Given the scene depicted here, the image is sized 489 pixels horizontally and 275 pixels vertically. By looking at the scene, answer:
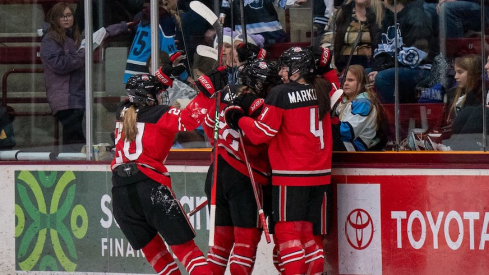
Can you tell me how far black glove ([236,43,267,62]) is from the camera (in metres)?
6.17

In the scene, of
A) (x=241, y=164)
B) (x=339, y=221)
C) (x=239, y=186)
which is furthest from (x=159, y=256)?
(x=339, y=221)

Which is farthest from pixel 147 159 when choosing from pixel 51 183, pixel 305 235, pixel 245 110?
pixel 51 183

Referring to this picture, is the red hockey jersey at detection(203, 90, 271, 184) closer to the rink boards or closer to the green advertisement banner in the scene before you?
the rink boards

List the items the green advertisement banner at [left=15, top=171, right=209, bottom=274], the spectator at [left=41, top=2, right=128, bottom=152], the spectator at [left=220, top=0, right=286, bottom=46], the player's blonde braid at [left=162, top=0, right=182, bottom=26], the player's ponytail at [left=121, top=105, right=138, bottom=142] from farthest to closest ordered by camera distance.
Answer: the spectator at [left=41, top=2, right=128, bottom=152] < the green advertisement banner at [left=15, top=171, right=209, bottom=274] < the player's blonde braid at [left=162, top=0, right=182, bottom=26] < the spectator at [left=220, top=0, right=286, bottom=46] < the player's ponytail at [left=121, top=105, right=138, bottom=142]

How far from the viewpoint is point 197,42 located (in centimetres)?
659

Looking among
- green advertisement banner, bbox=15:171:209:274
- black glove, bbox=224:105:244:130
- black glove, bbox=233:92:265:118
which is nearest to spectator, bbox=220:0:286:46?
black glove, bbox=233:92:265:118

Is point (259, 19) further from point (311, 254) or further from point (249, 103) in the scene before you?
point (311, 254)

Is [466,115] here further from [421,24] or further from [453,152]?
[421,24]

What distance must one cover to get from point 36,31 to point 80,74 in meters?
0.48

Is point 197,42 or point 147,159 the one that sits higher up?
point 197,42

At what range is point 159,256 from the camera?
18.9 feet

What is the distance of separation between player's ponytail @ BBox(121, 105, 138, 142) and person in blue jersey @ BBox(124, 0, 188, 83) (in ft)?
3.43

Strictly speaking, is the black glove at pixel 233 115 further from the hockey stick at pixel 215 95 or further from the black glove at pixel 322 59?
the black glove at pixel 322 59

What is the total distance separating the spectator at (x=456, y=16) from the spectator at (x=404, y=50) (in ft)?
0.20
